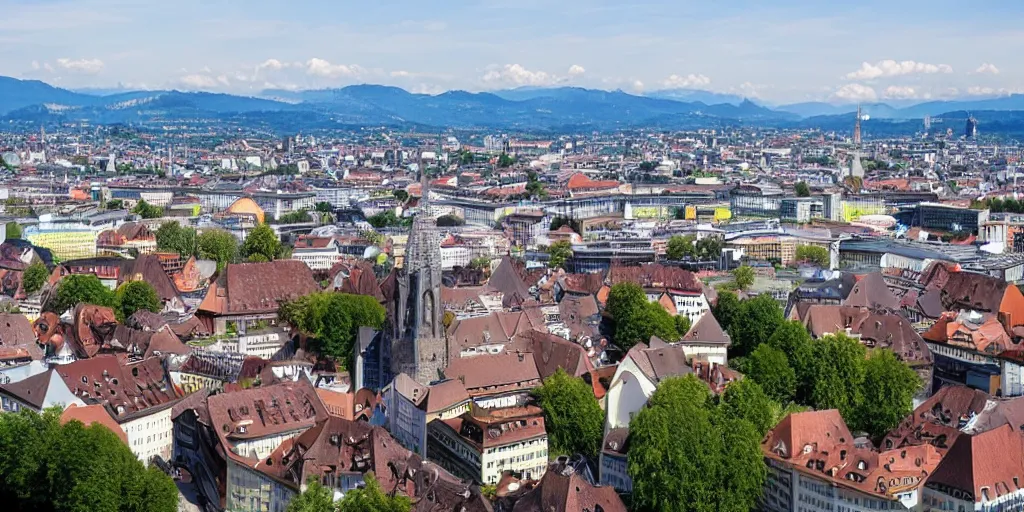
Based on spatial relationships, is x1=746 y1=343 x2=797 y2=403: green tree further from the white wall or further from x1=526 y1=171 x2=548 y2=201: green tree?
x1=526 y1=171 x2=548 y2=201: green tree

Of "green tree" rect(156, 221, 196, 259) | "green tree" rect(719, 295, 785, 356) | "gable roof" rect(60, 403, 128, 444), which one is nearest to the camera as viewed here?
"gable roof" rect(60, 403, 128, 444)

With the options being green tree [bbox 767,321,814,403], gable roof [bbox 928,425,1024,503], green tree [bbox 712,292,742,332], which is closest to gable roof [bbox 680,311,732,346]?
green tree [bbox 767,321,814,403]

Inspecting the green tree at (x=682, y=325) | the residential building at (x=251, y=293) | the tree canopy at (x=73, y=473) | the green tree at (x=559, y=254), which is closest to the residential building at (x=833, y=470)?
the green tree at (x=682, y=325)

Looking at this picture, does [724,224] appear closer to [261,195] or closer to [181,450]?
[261,195]

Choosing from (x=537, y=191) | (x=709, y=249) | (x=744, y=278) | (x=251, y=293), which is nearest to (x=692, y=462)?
(x=251, y=293)

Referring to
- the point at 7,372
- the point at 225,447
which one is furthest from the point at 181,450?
the point at 7,372

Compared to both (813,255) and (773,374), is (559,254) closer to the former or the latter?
(813,255)
